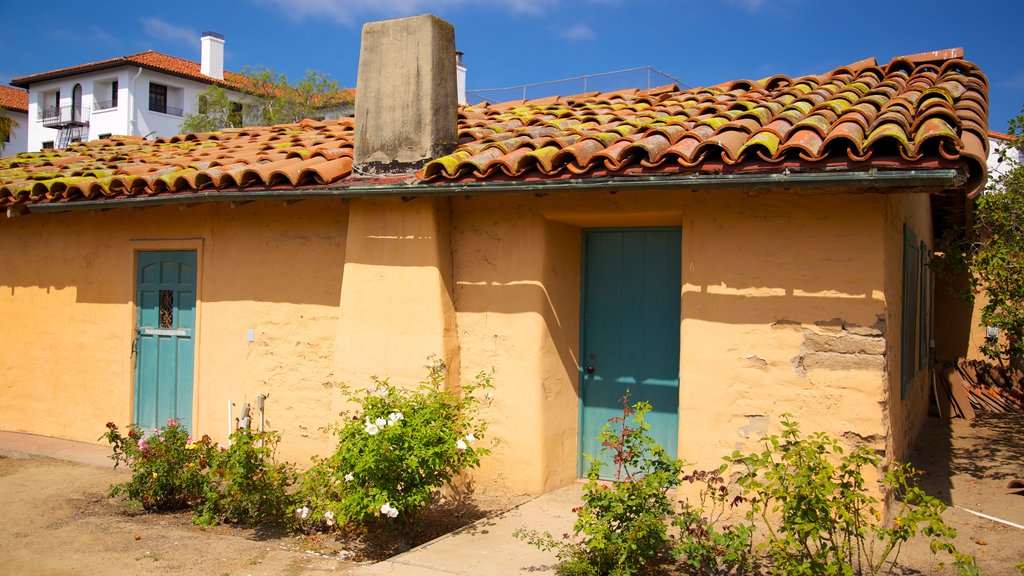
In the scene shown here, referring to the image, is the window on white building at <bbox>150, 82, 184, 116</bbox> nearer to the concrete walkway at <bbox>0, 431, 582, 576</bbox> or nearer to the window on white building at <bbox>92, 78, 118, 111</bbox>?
the window on white building at <bbox>92, 78, 118, 111</bbox>

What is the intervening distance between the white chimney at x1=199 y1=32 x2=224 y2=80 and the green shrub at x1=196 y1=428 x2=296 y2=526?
41894 millimetres

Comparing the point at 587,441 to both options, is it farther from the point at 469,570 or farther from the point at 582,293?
the point at 469,570

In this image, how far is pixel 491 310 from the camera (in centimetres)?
643

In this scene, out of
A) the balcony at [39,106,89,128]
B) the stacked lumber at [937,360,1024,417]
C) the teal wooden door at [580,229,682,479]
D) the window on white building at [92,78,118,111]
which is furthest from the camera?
the balcony at [39,106,89,128]

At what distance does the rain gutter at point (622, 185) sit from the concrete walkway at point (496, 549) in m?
2.28

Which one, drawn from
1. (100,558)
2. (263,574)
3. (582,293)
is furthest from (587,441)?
(100,558)

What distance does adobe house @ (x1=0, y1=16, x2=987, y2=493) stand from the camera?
5289 mm

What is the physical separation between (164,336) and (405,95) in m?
3.61

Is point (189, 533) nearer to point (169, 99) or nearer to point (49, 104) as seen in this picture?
point (169, 99)

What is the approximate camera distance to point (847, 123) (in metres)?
5.25

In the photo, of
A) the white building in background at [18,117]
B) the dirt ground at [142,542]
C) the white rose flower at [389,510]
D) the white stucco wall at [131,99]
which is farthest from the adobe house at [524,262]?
the white building in background at [18,117]

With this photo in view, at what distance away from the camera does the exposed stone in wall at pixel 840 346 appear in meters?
5.16

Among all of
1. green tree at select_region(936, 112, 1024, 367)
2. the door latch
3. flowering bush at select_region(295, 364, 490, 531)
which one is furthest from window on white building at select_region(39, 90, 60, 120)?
green tree at select_region(936, 112, 1024, 367)

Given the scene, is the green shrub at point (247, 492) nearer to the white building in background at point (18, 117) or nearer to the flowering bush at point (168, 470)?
the flowering bush at point (168, 470)
